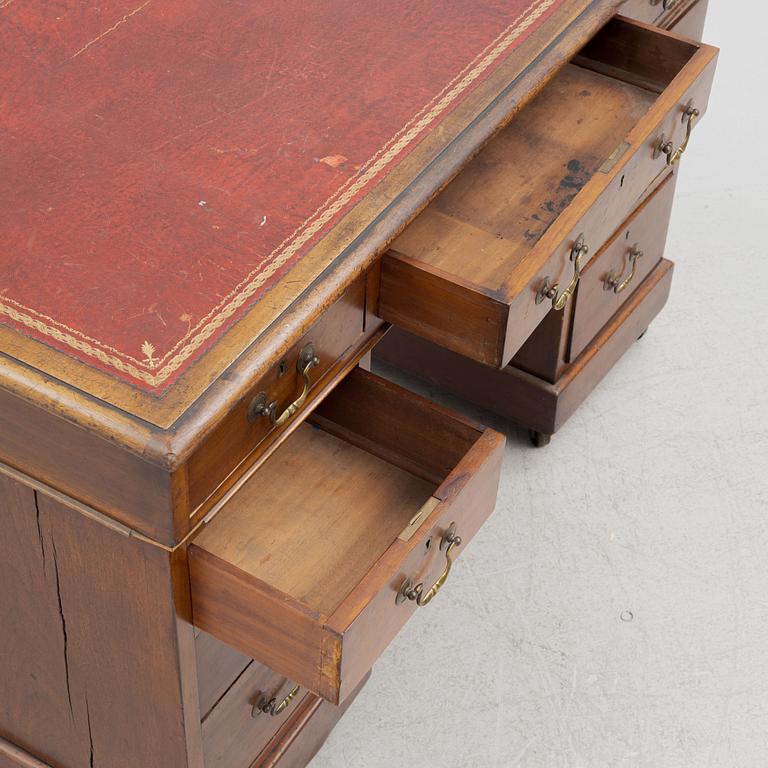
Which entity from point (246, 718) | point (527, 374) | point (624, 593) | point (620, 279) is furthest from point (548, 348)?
point (246, 718)

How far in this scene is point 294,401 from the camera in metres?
1.64

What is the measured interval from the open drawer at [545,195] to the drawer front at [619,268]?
0.35 m

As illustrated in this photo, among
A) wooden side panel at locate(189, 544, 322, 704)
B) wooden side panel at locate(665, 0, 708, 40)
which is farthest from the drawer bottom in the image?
wooden side panel at locate(189, 544, 322, 704)

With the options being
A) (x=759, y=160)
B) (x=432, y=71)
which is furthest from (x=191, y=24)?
(x=759, y=160)

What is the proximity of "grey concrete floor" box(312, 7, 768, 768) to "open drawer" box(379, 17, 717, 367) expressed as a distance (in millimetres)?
698

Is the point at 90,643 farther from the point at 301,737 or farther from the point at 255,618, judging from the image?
the point at 301,737

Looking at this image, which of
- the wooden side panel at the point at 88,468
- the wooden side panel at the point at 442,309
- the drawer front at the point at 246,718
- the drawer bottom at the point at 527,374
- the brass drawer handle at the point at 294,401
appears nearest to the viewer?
the wooden side panel at the point at 88,468

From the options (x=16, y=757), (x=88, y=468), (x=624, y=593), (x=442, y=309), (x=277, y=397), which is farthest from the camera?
(x=624, y=593)

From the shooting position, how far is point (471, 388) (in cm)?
258

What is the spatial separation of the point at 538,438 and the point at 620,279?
318 mm

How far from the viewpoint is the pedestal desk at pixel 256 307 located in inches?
59.2

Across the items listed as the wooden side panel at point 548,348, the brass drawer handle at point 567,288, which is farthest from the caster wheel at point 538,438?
the brass drawer handle at point 567,288

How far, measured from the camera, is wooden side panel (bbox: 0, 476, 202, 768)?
158cm

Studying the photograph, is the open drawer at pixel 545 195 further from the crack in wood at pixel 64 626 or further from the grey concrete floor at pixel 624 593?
the grey concrete floor at pixel 624 593
